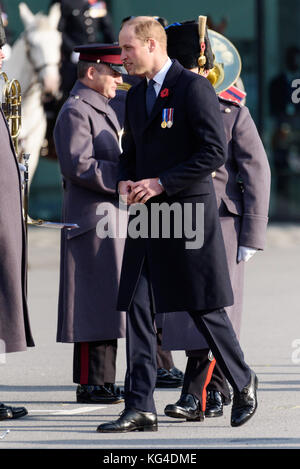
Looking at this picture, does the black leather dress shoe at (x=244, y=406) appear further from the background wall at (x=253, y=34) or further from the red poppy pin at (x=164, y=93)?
the background wall at (x=253, y=34)

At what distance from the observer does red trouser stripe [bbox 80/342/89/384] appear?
6566mm

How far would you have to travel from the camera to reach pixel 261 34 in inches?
623

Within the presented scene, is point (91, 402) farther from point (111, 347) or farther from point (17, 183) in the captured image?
point (17, 183)

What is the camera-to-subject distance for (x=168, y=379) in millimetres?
7012

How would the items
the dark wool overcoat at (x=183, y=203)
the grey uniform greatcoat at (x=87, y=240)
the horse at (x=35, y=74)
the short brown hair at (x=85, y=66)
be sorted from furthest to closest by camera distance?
the horse at (x=35, y=74) < the short brown hair at (x=85, y=66) < the grey uniform greatcoat at (x=87, y=240) < the dark wool overcoat at (x=183, y=203)

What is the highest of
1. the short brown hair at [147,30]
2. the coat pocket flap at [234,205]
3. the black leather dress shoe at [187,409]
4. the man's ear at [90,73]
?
the short brown hair at [147,30]

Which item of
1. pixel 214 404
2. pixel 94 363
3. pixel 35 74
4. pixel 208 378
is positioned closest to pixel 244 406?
pixel 208 378

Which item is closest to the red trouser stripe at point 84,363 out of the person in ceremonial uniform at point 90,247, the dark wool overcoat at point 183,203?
the person in ceremonial uniform at point 90,247

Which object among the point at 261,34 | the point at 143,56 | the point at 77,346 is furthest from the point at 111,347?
the point at 261,34

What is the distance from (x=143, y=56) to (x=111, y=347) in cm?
169

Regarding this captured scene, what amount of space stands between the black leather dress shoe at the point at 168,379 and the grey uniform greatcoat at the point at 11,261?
3.68 feet

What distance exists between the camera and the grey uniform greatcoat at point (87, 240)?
6559mm

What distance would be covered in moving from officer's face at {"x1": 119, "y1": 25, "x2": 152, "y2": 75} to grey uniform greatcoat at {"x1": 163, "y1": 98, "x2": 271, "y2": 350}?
634 millimetres

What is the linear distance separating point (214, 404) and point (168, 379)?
32.8 inches
